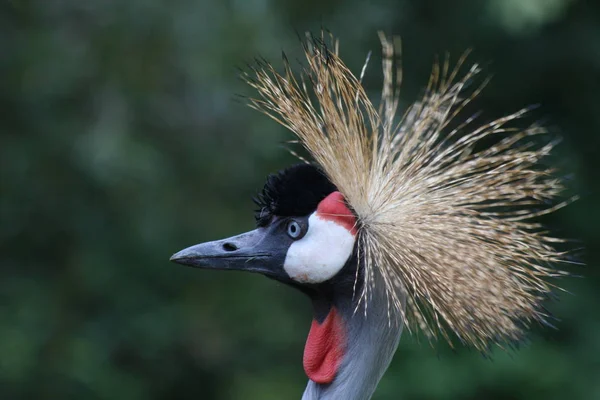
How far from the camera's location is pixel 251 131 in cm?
357

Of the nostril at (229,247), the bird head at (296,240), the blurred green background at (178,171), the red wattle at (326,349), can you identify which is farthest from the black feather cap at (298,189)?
the blurred green background at (178,171)

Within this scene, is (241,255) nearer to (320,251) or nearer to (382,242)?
(320,251)

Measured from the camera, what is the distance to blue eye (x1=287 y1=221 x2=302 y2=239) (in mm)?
1582

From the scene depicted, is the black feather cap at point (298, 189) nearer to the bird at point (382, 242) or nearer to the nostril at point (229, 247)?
the bird at point (382, 242)

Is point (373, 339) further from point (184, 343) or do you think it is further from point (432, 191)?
point (184, 343)

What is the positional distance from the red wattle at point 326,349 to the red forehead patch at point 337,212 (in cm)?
17

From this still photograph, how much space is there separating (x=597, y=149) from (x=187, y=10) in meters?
1.77

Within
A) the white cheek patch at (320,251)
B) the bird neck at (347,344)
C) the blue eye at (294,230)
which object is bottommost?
the bird neck at (347,344)

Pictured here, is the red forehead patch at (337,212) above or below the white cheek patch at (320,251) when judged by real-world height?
above

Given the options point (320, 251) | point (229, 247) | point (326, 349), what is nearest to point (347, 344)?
point (326, 349)

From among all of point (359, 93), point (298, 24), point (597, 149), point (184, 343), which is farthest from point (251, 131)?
point (359, 93)

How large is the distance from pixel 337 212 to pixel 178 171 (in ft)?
7.17

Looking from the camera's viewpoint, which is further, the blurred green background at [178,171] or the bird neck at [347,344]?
the blurred green background at [178,171]

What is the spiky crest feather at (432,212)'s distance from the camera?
1.50 meters
